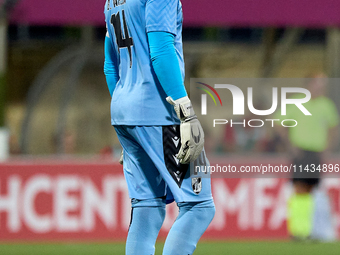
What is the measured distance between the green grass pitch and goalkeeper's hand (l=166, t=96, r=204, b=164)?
2.85 metres

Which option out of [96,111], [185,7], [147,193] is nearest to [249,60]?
[96,111]

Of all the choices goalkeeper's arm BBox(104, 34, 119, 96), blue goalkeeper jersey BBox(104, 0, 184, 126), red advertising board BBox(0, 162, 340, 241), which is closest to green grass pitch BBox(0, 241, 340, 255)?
red advertising board BBox(0, 162, 340, 241)

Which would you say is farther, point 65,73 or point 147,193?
point 65,73

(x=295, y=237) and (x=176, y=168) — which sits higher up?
(x=176, y=168)

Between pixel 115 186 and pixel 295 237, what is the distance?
6.52 feet

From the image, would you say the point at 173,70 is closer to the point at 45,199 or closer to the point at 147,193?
the point at 147,193

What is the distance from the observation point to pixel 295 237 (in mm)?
6098

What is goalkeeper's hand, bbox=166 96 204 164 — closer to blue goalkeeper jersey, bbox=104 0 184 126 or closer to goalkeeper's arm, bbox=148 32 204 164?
goalkeeper's arm, bbox=148 32 204 164

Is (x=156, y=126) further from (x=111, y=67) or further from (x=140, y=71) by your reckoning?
(x=111, y=67)

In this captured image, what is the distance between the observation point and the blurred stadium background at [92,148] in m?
6.40

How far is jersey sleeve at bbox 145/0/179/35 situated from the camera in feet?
8.30

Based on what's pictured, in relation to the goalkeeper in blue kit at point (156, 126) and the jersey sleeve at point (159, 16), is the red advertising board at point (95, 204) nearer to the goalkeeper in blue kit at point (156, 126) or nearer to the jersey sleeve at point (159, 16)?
the goalkeeper in blue kit at point (156, 126)

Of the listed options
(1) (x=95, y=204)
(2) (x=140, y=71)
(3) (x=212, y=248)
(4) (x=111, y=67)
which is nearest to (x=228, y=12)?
(1) (x=95, y=204)

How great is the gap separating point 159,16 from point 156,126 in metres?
0.48
